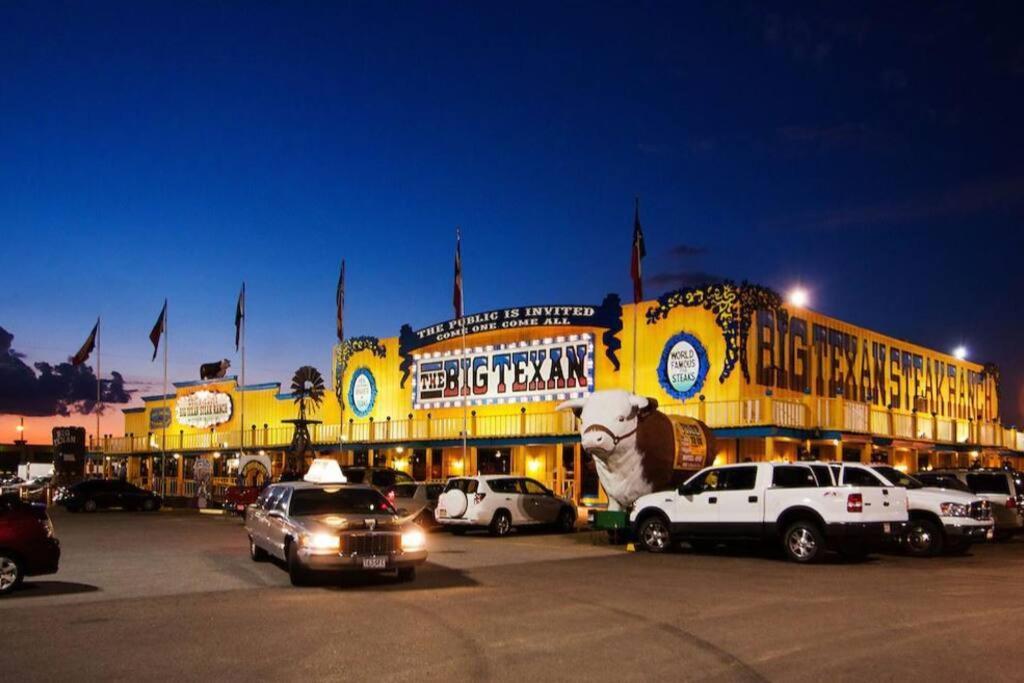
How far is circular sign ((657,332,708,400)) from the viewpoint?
33.2 m

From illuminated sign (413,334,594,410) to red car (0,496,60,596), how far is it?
76.4ft

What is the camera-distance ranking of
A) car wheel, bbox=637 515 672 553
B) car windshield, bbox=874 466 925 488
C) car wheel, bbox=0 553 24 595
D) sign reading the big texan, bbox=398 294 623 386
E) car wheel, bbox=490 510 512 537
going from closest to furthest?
car wheel, bbox=0 553 24 595 → car wheel, bbox=637 515 672 553 → car windshield, bbox=874 466 925 488 → car wheel, bbox=490 510 512 537 → sign reading the big texan, bbox=398 294 623 386

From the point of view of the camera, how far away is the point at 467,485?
25359mm

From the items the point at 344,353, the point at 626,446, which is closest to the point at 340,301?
the point at 344,353

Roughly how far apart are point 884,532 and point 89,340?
47.6 m

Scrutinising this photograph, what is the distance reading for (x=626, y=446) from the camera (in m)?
22.0

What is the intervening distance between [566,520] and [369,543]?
1301 cm

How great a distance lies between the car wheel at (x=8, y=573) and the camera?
13109 mm

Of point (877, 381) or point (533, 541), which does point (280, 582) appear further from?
point (877, 381)

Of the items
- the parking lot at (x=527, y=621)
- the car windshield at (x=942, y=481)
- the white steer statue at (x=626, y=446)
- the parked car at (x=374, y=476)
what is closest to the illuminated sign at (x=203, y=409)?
the parked car at (x=374, y=476)

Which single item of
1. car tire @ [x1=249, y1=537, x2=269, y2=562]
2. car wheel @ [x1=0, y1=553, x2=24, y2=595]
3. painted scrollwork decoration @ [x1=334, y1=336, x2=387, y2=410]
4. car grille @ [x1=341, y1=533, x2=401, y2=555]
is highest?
painted scrollwork decoration @ [x1=334, y1=336, x2=387, y2=410]

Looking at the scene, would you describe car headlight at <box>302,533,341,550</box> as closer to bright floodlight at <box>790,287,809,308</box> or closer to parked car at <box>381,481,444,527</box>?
parked car at <box>381,481,444,527</box>

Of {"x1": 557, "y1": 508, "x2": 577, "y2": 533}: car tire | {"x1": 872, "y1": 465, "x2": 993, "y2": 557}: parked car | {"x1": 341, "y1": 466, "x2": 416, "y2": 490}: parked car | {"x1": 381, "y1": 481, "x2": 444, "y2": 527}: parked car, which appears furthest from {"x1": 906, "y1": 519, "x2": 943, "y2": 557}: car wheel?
{"x1": 341, "y1": 466, "x2": 416, "y2": 490}: parked car

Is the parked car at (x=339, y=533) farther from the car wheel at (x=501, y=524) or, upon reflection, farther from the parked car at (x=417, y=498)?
the parked car at (x=417, y=498)
